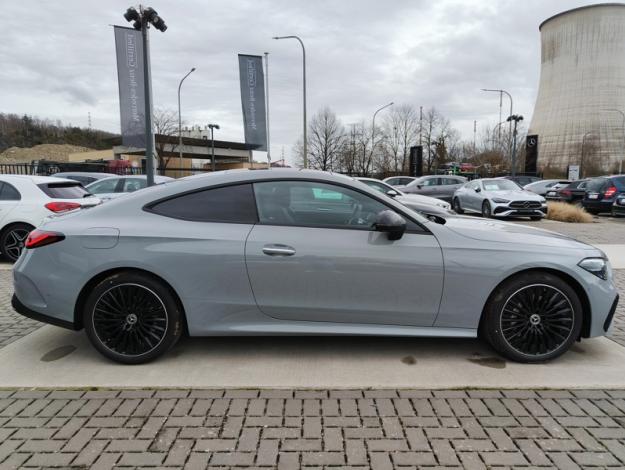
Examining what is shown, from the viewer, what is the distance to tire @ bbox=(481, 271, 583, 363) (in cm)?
339

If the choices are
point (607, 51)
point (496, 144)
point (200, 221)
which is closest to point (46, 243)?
point (200, 221)

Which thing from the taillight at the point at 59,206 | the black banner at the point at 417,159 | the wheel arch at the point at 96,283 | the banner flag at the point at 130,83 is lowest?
the wheel arch at the point at 96,283

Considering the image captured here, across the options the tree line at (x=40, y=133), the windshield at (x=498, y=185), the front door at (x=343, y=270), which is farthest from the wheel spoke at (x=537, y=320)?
the tree line at (x=40, y=133)

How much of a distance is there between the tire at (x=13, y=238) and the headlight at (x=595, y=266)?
27.1 ft

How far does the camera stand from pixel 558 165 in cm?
5700

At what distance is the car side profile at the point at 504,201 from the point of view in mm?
14883

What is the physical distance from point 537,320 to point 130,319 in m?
3.19

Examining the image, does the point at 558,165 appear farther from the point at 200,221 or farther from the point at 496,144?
the point at 200,221

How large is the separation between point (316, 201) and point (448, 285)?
1226mm

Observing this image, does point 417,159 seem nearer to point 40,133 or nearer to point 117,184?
point 117,184

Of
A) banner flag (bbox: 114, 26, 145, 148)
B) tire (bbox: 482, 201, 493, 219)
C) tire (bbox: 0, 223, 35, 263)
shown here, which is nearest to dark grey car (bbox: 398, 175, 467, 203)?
tire (bbox: 482, 201, 493, 219)

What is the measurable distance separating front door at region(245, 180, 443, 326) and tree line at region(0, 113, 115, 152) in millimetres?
103690

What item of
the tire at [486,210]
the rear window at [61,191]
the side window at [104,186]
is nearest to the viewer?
the rear window at [61,191]

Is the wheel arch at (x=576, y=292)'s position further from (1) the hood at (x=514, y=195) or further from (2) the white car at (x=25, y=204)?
(1) the hood at (x=514, y=195)
